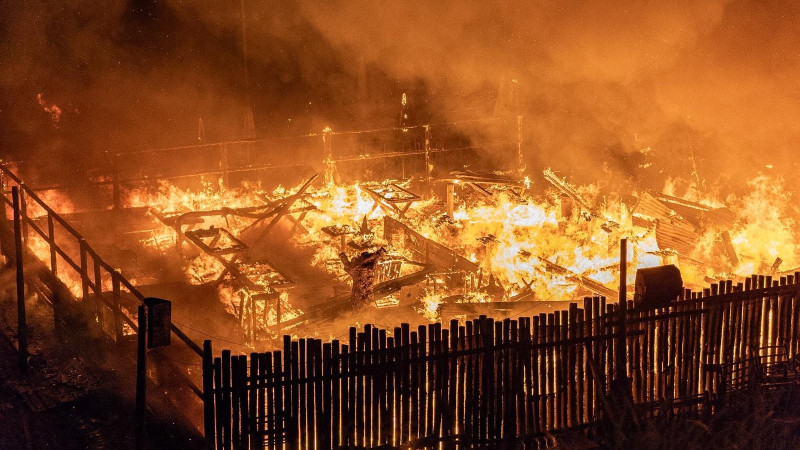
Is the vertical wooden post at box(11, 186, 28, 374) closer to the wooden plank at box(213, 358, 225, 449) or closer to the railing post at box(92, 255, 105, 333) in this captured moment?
the railing post at box(92, 255, 105, 333)

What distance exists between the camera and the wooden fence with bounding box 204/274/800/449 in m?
6.58

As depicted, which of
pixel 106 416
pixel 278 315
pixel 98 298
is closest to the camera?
pixel 106 416

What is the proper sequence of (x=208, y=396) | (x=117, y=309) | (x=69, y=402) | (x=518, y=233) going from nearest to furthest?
(x=208, y=396) < (x=69, y=402) < (x=117, y=309) < (x=518, y=233)

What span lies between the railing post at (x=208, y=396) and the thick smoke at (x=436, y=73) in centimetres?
963

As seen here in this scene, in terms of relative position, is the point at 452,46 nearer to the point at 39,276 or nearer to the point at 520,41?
the point at 520,41

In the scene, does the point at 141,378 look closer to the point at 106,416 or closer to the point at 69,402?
the point at 106,416

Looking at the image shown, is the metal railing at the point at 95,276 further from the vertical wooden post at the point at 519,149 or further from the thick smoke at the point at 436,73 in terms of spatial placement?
the vertical wooden post at the point at 519,149

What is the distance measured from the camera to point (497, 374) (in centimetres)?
721

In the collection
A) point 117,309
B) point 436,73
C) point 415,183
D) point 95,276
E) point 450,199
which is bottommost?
point 117,309

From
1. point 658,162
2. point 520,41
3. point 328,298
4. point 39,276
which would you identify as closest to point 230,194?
point 328,298

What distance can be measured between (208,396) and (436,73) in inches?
480

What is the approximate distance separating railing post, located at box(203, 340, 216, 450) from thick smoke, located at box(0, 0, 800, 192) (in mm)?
Answer: 9629

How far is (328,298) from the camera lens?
10.9 m

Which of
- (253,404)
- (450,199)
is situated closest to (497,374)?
(253,404)
